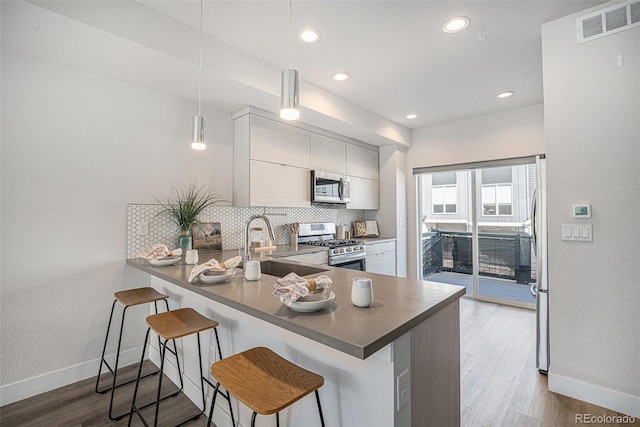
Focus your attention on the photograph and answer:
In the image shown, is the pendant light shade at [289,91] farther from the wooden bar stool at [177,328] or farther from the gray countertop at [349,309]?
the wooden bar stool at [177,328]

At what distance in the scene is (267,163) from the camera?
3322mm

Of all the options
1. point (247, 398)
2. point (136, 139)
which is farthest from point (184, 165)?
point (247, 398)

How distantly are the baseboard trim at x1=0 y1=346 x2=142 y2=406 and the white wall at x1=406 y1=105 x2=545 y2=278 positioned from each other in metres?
4.11

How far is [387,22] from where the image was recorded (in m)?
2.24

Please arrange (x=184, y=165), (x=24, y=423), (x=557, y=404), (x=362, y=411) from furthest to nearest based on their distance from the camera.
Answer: (x=184, y=165) < (x=557, y=404) < (x=24, y=423) < (x=362, y=411)

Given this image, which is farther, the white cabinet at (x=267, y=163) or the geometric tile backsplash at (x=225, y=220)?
the white cabinet at (x=267, y=163)

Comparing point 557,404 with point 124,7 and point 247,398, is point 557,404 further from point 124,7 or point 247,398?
point 124,7

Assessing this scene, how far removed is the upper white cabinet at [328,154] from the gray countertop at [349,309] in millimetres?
2343

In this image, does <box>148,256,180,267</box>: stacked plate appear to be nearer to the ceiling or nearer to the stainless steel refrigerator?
the ceiling

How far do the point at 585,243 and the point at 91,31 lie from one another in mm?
3542

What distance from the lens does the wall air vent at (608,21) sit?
1876mm

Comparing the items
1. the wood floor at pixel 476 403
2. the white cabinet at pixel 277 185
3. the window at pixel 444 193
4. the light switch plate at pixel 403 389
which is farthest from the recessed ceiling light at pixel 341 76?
the wood floor at pixel 476 403

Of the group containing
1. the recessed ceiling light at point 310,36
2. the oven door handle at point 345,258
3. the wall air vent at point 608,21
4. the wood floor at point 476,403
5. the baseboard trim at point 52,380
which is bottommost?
the wood floor at point 476,403

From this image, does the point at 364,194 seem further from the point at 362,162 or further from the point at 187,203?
the point at 187,203
